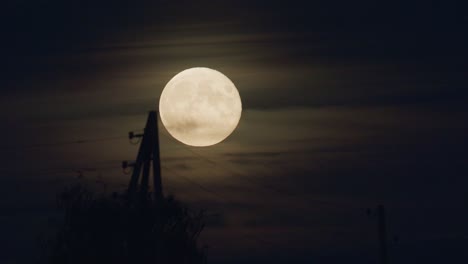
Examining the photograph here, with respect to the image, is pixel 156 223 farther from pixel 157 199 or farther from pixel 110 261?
pixel 157 199

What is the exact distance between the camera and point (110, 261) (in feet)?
192

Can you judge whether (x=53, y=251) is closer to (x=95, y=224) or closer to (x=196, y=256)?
(x=95, y=224)

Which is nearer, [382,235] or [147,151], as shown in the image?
[147,151]

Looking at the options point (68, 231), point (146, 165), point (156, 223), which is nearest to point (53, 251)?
point (68, 231)

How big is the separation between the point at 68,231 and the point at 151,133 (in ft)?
44.5

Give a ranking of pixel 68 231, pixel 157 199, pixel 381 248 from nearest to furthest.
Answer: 1. pixel 157 199
2. pixel 381 248
3. pixel 68 231

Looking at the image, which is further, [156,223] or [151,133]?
[156,223]

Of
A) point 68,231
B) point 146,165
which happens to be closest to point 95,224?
point 68,231

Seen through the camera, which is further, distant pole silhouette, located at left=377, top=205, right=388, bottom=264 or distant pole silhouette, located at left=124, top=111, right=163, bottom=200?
distant pole silhouette, located at left=377, top=205, right=388, bottom=264

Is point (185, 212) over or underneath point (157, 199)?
over

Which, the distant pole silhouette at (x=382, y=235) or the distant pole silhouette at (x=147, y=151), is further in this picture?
the distant pole silhouette at (x=382, y=235)

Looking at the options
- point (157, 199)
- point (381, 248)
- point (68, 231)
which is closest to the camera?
point (157, 199)

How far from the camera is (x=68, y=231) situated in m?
60.2

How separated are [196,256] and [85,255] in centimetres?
519
